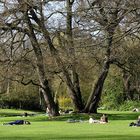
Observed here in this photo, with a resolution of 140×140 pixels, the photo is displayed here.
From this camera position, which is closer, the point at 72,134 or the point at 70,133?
the point at 72,134

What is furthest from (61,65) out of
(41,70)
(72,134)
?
(72,134)

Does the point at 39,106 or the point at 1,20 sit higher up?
the point at 1,20

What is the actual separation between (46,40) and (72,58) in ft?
17.1

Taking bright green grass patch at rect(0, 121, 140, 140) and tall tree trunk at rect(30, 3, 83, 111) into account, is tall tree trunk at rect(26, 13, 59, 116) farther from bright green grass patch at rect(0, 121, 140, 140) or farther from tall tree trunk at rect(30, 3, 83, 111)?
bright green grass patch at rect(0, 121, 140, 140)

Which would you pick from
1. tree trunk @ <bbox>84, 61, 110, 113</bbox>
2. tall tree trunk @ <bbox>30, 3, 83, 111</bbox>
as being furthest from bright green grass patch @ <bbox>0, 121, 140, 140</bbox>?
tree trunk @ <bbox>84, 61, 110, 113</bbox>

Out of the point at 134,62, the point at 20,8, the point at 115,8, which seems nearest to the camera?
the point at 115,8

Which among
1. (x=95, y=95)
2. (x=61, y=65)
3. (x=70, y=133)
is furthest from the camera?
(x=95, y=95)

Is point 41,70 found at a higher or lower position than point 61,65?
lower

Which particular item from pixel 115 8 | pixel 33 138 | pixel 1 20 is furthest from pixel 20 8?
pixel 115 8

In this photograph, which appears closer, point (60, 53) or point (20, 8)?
point (20, 8)

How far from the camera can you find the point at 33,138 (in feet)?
84.6

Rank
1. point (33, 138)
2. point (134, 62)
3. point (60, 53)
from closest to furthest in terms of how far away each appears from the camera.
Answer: point (33, 138)
point (60, 53)
point (134, 62)

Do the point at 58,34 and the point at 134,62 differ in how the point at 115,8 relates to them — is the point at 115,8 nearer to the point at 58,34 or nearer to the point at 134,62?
the point at 58,34

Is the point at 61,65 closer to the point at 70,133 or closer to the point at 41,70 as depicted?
the point at 41,70
